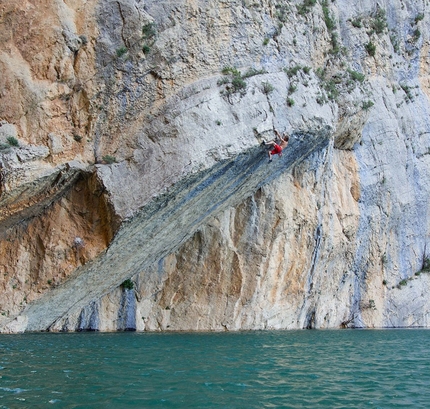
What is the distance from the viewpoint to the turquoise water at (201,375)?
28.0ft

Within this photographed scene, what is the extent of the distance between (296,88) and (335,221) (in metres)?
9.48

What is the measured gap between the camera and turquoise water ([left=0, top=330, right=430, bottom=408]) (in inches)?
336

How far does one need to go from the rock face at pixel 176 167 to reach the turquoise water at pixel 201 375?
3987mm

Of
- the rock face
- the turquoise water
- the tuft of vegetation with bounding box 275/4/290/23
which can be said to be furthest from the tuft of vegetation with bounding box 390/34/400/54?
the turquoise water

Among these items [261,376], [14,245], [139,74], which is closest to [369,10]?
[139,74]

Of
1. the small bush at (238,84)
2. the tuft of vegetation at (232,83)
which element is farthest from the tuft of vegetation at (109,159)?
the small bush at (238,84)

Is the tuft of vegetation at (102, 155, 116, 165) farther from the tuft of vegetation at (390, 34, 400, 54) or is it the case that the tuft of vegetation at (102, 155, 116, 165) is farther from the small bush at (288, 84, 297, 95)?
the tuft of vegetation at (390, 34, 400, 54)

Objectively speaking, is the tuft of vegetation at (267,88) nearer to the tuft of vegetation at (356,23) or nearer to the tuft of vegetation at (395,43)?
the tuft of vegetation at (356,23)

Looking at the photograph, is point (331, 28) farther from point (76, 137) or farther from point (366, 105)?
point (76, 137)

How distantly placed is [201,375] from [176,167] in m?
8.72

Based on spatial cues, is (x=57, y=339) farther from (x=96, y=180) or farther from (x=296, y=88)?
(x=296, y=88)

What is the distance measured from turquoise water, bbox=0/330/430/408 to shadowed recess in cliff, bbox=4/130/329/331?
240cm

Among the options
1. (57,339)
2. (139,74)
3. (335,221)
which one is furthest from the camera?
(335,221)

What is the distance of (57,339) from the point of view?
1634cm
